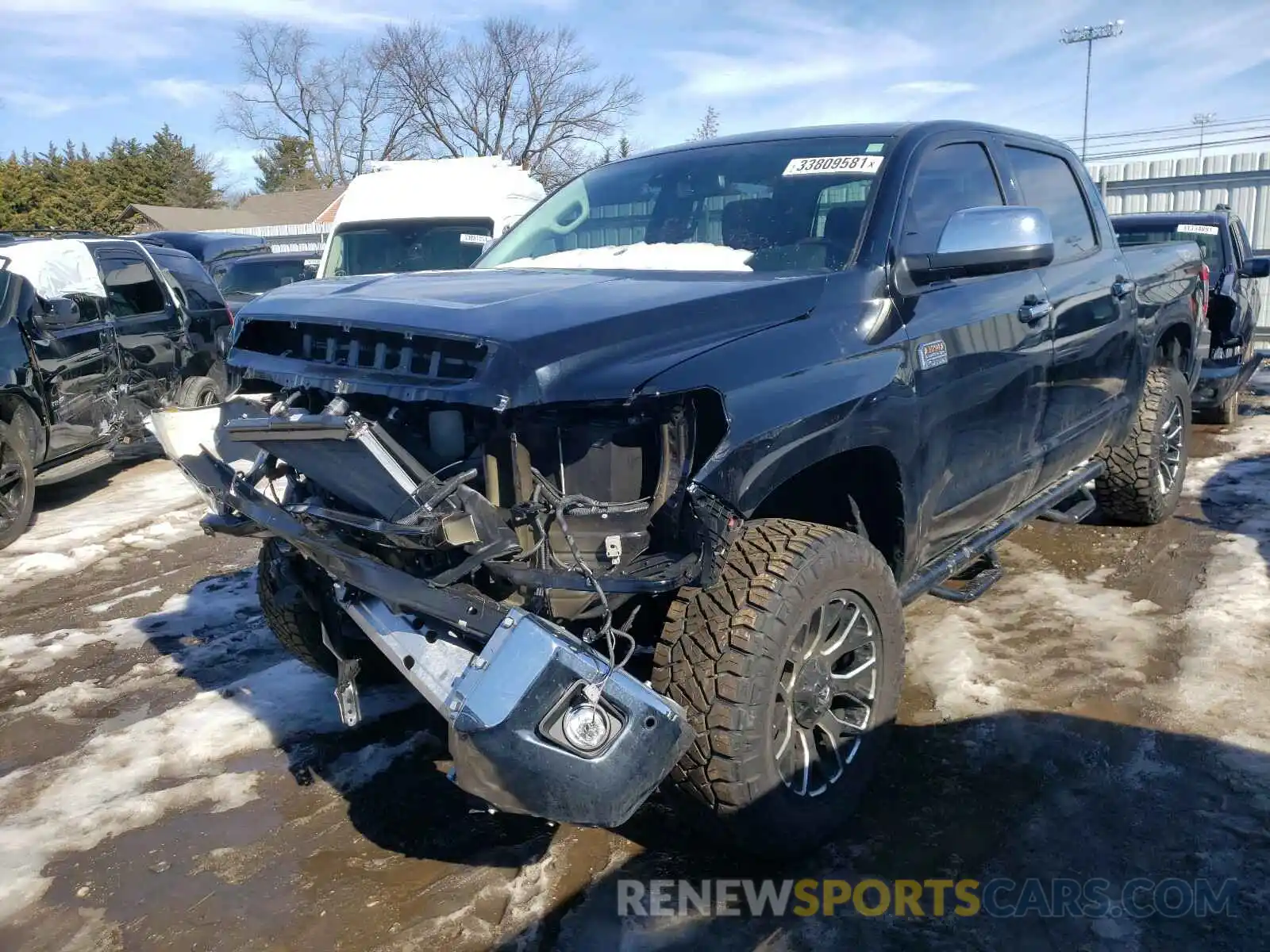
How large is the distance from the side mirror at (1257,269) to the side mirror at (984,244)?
6.71 m

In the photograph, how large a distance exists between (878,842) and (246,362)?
2.37 meters

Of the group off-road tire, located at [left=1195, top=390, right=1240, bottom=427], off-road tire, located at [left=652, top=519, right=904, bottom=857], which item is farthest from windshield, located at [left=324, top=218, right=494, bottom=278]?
off-road tire, located at [left=652, top=519, right=904, bottom=857]

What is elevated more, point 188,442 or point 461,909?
point 188,442

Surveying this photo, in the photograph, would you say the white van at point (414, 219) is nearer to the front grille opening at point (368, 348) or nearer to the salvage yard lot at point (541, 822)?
the salvage yard lot at point (541, 822)

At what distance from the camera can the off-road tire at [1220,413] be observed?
8.50m

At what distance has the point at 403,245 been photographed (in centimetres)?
920

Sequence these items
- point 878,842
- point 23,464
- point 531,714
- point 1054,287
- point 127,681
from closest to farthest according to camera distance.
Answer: point 531,714, point 878,842, point 1054,287, point 127,681, point 23,464

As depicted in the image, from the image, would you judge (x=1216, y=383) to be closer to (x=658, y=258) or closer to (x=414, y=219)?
(x=658, y=258)

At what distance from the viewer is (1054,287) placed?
4.00 m

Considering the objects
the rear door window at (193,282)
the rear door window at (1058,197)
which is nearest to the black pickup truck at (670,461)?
the rear door window at (1058,197)

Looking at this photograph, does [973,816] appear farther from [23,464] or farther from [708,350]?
[23,464]

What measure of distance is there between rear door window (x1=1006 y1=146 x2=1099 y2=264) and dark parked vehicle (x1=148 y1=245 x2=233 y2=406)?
703cm

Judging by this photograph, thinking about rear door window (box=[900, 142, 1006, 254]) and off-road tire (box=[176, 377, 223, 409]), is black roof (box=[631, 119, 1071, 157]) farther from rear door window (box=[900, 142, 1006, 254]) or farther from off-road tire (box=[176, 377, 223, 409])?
off-road tire (box=[176, 377, 223, 409])

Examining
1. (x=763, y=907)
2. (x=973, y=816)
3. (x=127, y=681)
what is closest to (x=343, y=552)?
(x=763, y=907)
